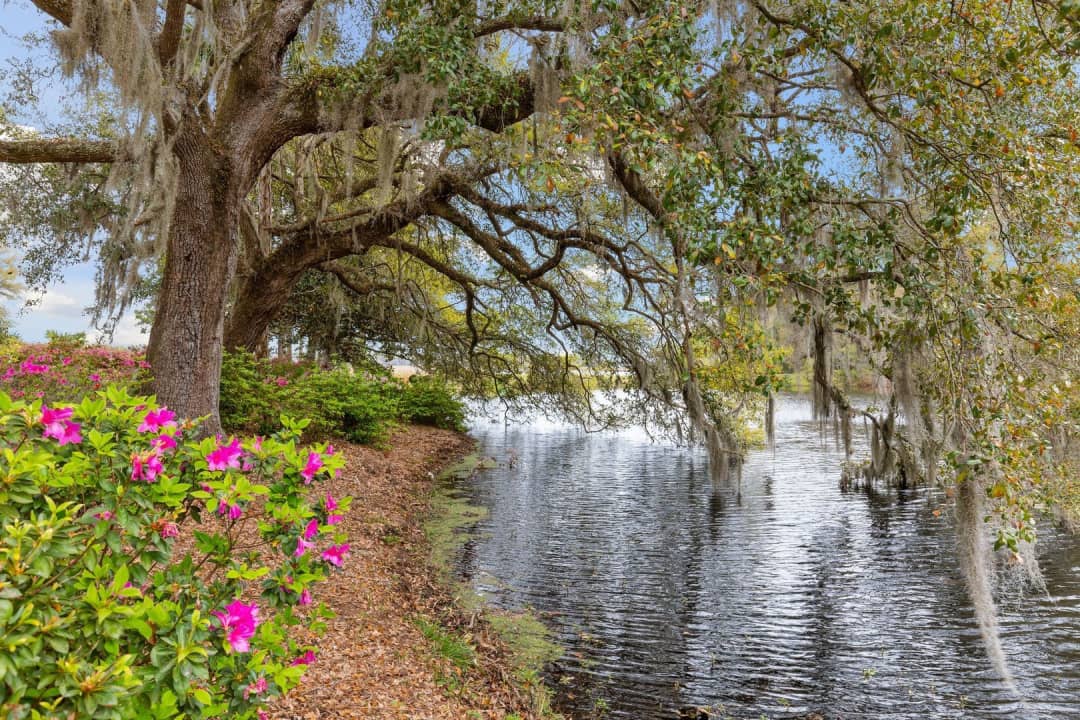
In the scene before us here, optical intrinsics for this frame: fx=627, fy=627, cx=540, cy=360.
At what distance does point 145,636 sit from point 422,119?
5939 mm

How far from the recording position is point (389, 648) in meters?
4.68

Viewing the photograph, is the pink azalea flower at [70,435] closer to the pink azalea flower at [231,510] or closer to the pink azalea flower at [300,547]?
the pink azalea flower at [231,510]

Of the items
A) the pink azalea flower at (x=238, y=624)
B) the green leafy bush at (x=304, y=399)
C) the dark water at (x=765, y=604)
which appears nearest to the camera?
the pink azalea flower at (x=238, y=624)

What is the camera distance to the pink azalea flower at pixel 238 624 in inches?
73.6

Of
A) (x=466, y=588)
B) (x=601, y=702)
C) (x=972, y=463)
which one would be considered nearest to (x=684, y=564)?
(x=466, y=588)

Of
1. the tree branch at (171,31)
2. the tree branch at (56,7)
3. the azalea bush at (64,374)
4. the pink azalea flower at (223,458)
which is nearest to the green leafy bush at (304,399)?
the azalea bush at (64,374)

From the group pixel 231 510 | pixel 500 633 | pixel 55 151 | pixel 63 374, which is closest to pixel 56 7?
pixel 55 151

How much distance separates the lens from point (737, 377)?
8266mm

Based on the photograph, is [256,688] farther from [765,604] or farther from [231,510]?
[765,604]

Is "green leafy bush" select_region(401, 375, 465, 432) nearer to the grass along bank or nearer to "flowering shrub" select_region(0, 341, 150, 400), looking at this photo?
"flowering shrub" select_region(0, 341, 150, 400)

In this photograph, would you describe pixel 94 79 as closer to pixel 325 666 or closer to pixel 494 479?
pixel 325 666

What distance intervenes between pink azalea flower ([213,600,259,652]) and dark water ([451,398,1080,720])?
3.44 meters

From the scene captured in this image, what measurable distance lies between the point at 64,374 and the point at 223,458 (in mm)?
8509

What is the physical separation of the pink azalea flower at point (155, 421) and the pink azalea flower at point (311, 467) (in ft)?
1.58
